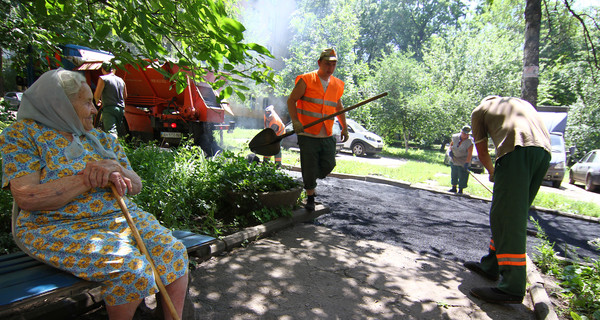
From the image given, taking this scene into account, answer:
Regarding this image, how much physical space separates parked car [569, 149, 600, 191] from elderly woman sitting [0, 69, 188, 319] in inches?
557

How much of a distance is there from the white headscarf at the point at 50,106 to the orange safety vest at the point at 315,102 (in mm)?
2768

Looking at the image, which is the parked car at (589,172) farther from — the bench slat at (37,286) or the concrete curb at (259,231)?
the bench slat at (37,286)

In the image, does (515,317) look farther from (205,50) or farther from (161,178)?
(161,178)

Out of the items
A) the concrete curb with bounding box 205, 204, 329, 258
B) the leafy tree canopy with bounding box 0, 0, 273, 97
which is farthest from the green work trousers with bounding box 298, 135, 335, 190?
the leafy tree canopy with bounding box 0, 0, 273, 97

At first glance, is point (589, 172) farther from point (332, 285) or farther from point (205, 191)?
point (205, 191)

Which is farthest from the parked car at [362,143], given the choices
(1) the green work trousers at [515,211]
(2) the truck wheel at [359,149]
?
(1) the green work trousers at [515,211]

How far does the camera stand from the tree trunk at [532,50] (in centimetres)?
602

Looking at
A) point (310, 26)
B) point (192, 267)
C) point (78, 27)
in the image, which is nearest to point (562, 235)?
point (192, 267)

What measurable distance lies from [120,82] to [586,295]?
6978mm

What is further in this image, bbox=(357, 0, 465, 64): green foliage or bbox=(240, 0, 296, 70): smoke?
bbox=(357, 0, 465, 64): green foliage

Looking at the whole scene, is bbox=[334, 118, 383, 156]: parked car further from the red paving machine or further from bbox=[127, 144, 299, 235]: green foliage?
bbox=[127, 144, 299, 235]: green foliage

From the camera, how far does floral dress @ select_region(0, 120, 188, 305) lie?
66.9 inches

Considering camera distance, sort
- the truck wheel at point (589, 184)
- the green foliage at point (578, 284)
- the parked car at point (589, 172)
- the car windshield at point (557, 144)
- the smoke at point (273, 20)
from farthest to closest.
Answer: the smoke at point (273, 20)
the car windshield at point (557, 144)
the truck wheel at point (589, 184)
the parked car at point (589, 172)
the green foliage at point (578, 284)

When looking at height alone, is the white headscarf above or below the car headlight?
above
